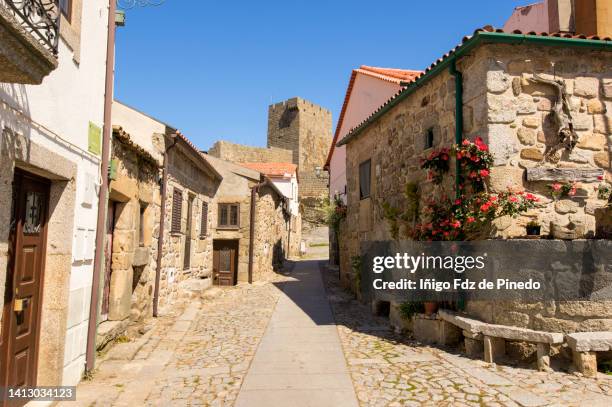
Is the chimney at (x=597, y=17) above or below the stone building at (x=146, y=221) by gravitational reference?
above

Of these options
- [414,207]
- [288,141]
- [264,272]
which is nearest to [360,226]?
[414,207]

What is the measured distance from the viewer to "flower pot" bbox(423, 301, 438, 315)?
6.29 m

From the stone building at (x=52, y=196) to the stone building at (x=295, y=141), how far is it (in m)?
30.2

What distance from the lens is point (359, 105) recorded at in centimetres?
1527

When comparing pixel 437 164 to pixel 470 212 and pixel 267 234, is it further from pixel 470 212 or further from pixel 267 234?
pixel 267 234

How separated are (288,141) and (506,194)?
37.3m

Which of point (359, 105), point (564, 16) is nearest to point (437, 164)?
point (564, 16)

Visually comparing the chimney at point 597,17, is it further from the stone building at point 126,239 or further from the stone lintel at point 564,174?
the stone building at point 126,239

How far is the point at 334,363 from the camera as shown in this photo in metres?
5.27

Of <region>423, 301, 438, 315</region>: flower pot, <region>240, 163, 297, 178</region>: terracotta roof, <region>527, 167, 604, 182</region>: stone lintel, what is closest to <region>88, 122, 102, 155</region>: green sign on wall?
<region>423, 301, 438, 315</region>: flower pot

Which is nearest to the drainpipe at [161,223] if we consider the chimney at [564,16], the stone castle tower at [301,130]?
the chimney at [564,16]

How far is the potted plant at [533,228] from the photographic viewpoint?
536cm

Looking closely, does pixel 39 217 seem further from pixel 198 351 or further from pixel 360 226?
pixel 360 226

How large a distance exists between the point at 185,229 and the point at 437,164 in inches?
261
